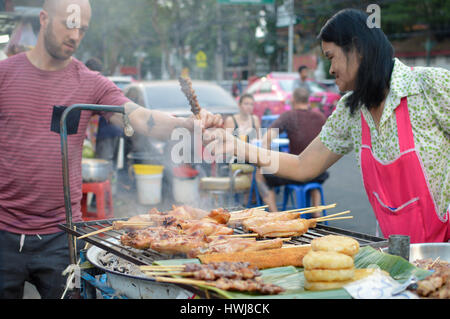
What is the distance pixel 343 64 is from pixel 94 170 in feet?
15.3

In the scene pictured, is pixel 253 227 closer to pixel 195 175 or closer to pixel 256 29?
pixel 195 175

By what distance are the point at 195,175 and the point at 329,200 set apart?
2.78 m

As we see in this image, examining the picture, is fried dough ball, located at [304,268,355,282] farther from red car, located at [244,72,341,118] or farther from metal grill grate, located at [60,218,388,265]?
red car, located at [244,72,341,118]

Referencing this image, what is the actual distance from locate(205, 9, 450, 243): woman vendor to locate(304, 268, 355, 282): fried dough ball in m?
1.00

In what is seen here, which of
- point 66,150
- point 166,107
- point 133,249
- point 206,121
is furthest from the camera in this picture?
point 166,107

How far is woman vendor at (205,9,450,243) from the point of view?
2.35 m

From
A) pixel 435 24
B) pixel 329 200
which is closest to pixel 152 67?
pixel 435 24

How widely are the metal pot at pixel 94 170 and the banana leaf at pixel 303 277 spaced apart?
4.86 metres

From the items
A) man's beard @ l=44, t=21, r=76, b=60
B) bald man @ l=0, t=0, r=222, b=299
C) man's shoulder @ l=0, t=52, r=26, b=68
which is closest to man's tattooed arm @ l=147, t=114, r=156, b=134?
bald man @ l=0, t=0, r=222, b=299

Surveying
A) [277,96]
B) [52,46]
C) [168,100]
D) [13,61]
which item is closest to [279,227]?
[52,46]

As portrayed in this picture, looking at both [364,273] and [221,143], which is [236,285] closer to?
[364,273]

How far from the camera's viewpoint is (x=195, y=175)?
780cm

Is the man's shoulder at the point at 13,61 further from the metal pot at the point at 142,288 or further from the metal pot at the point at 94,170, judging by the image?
the metal pot at the point at 94,170

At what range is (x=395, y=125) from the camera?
242 cm
